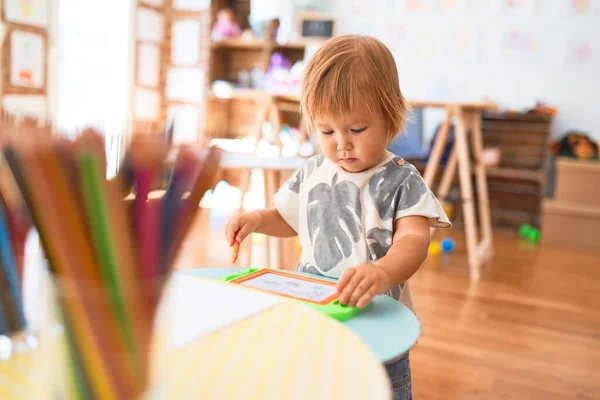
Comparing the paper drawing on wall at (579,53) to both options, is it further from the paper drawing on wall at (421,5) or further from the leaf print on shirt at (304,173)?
the leaf print on shirt at (304,173)

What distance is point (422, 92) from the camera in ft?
13.6

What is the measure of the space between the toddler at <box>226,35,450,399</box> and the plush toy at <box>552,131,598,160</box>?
3166 millimetres

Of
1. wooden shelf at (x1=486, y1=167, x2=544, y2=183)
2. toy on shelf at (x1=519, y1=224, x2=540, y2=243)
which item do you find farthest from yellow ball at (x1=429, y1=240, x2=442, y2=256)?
wooden shelf at (x1=486, y1=167, x2=544, y2=183)

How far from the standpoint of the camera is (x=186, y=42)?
179 inches

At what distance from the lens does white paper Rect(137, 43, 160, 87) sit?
14.1 feet

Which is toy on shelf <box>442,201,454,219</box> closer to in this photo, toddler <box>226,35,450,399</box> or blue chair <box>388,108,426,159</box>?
blue chair <box>388,108,426,159</box>

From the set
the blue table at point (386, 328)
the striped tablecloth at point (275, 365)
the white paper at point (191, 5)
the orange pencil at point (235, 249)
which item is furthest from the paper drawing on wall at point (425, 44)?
the striped tablecloth at point (275, 365)

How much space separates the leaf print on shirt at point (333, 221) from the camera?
2.90ft

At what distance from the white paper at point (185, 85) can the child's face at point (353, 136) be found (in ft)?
12.6

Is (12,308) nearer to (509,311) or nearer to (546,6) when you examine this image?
(509,311)

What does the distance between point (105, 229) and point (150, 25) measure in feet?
14.7

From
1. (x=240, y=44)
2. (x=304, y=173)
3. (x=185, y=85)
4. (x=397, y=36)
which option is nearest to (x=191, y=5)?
(x=240, y=44)

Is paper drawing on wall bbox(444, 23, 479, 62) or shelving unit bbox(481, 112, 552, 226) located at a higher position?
paper drawing on wall bbox(444, 23, 479, 62)

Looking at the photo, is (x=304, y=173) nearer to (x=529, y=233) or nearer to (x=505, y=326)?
(x=505, y=326)
